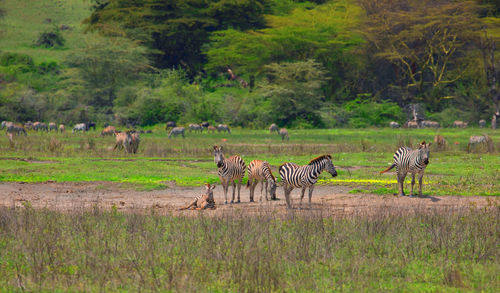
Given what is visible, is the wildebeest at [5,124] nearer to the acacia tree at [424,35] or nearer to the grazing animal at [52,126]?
the grazing animal at [52,126]

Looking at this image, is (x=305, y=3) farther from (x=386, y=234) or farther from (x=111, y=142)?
(x=386, y=234)

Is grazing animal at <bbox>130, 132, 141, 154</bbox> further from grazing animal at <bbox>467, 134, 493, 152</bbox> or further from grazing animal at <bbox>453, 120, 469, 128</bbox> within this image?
grazing animal at <bbox>453, 120, 469, 128</bbox>

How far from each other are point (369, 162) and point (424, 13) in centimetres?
4013

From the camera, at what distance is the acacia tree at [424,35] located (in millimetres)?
61469

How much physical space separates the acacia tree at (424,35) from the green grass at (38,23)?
124ft

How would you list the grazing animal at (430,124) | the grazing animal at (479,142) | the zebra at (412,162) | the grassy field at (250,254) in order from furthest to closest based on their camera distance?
the grazing animal at (430,124) < the grazing animal at (479,142) < the zebra at (412,162) < the grassy field at (250,254)

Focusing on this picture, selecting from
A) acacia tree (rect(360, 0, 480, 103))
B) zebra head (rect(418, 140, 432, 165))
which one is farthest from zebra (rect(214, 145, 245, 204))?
acacia tree (rect(360, 0, 480, 103))

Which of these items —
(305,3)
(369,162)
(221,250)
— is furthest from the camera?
(305,3)

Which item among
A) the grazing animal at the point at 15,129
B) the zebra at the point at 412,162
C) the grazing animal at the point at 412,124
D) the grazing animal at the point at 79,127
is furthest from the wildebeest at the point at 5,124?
the zebra at the point at 412,162

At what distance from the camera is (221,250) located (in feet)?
33.5

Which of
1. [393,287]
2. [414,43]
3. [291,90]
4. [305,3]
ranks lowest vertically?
[393,287]

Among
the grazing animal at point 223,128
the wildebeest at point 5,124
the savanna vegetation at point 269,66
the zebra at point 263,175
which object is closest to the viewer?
the zebra at point 263,175

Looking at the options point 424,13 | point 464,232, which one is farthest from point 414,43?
point 464,232

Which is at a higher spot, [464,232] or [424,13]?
[424,13]
